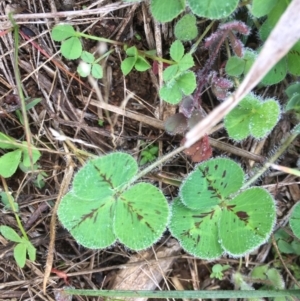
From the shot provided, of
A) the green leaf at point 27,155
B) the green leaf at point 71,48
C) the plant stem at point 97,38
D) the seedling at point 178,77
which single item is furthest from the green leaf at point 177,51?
the green leaf at point 27,155

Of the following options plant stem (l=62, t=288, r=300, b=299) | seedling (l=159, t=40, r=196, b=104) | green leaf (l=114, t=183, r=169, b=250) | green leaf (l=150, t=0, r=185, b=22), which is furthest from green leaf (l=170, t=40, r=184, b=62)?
plant stem (l=62, t=288, r=300, b=299)

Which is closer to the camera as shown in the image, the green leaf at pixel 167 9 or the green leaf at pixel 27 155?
the green leaf at pixel 167 9

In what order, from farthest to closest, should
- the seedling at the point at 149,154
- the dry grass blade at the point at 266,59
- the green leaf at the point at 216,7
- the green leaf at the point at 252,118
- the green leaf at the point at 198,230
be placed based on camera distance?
the seedling at the point at 149,154 → the green leaf at the point at 198,230 → the green leaf at the point at 252,118 → the green leaf at the point at 216,7 → the dry grass blade at the point at 266,59

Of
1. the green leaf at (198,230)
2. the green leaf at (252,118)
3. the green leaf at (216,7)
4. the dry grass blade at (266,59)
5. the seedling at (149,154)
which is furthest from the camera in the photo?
the seedling at (149,154)

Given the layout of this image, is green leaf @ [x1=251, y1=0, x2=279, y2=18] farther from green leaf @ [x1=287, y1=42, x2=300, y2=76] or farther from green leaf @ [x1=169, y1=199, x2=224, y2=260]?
green leaf @ [x1=169, y1=199, x2=224, y2=260]

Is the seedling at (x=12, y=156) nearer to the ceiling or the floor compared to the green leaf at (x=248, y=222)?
nearer to the ceiling

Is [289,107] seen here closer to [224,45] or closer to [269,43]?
[224,45]

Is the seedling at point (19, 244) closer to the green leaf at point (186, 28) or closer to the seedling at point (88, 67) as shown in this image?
the seedling at point (88, 67)
